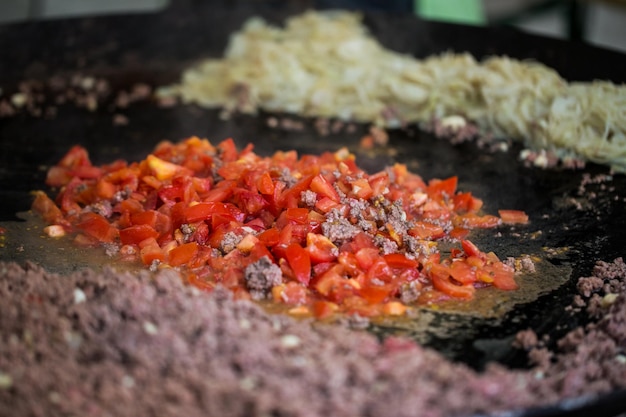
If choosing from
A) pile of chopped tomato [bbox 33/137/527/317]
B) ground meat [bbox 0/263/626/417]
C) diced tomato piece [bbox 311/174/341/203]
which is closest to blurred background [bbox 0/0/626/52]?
pile of chopped tomato [bbox 33/137/527/317]

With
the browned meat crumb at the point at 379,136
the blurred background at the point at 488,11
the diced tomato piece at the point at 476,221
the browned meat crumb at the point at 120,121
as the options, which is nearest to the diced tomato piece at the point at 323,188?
the diced tomato piece at the point at 476,221

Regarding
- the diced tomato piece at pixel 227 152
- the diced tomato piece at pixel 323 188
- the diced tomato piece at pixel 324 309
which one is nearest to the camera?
the diced tomato piece at pixel 324 309

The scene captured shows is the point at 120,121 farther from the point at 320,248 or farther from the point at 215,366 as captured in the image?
the point at 215,366

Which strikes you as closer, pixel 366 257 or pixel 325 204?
pixel 366 257

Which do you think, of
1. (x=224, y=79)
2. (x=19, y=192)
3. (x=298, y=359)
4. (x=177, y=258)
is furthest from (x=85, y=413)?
(x=224, y=79)

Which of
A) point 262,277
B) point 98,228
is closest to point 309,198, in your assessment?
point 262,277

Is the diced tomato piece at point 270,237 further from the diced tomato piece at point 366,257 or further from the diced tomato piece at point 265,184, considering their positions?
the diced tomato piece at point 366,257

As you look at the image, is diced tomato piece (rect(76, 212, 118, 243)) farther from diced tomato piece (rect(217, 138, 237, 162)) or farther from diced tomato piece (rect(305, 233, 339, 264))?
diced tomato piece (rect(305, 233, 339, 264))

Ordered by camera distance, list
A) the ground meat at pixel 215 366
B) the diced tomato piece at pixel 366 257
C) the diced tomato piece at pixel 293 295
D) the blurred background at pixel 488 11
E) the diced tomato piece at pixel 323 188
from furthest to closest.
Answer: the blurred background at pixel 488 11
the diced tomato piece at pixel 323 188
the diced tomato piece at pixel 366 257
the diced tomato piece at pixel 293 295
the ground meat at pixel 215 366
